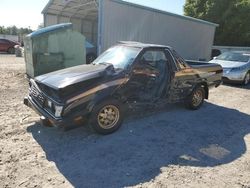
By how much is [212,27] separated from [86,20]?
9.26 meters

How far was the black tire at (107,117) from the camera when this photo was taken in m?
4.42

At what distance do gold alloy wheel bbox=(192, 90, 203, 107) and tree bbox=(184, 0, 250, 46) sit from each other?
2088cm

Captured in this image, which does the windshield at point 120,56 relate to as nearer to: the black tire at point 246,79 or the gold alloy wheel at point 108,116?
the gold alloy wheel at point 108,116

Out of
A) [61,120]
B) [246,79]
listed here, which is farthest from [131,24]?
[61,120]

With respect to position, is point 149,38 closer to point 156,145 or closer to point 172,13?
point 172,13

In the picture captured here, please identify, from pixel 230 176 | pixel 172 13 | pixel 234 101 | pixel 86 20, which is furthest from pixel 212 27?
pixel 230 176

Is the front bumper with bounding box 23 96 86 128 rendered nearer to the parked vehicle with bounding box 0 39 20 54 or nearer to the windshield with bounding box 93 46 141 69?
the windshield with bounding box 93 46 141 69

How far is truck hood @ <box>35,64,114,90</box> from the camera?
14.1 feet

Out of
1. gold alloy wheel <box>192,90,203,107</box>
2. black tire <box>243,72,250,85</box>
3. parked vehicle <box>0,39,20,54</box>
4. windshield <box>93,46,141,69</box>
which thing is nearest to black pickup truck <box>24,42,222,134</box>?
windshield <box>93,46,141,69</box>

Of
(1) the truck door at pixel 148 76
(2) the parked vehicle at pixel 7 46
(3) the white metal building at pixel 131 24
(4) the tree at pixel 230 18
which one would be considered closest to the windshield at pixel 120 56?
(1) the truck door at pixel 148 76

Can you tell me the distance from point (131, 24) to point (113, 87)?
8.16 metres

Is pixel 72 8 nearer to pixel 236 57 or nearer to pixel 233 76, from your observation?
pixel 236 57

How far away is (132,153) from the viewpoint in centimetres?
411

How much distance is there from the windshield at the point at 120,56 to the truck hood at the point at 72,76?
11.2 inches
